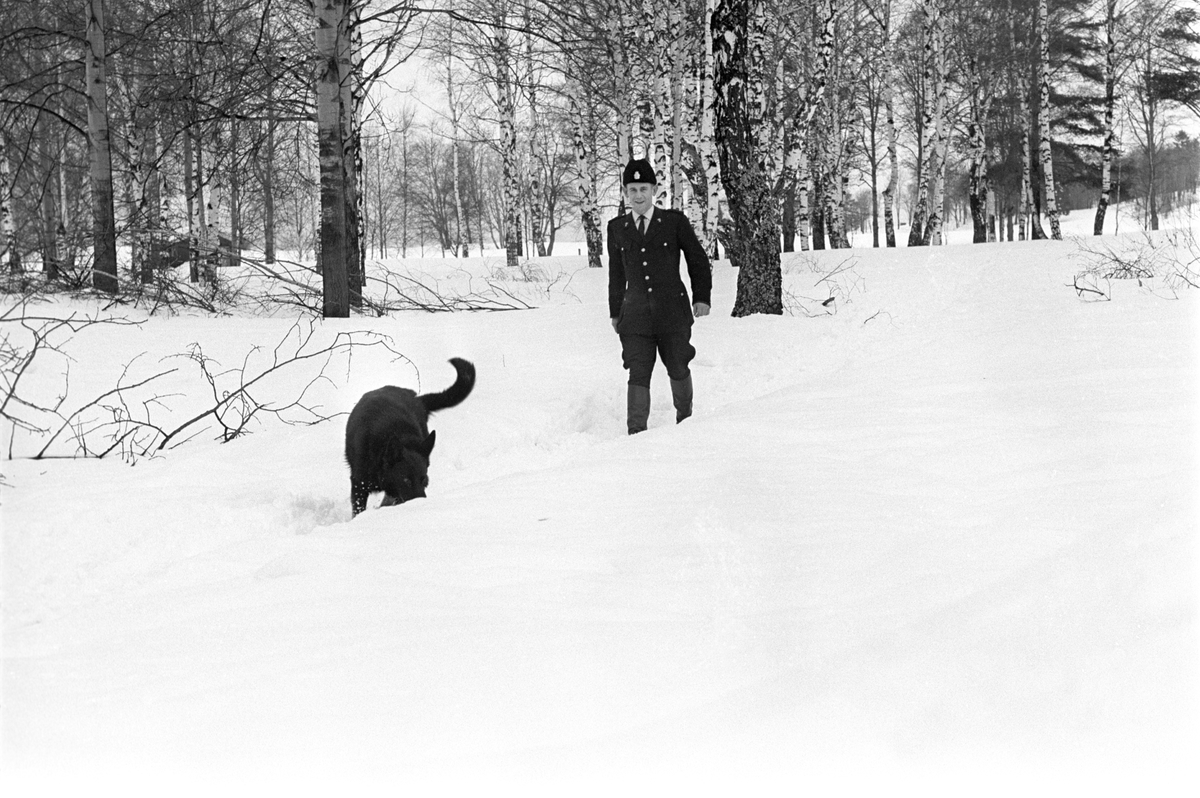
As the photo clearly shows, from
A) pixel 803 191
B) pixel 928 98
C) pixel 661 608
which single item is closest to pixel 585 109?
pixel 803 191

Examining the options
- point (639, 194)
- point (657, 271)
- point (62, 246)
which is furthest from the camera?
point (62, 246)

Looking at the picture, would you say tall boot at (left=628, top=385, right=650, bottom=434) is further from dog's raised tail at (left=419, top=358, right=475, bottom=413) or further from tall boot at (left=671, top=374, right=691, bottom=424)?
dog's raised tail at (left=419, top=358, right=475, bottom=413)

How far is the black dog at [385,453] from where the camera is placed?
4.58 metres

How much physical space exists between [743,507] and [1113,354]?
4.10 metres

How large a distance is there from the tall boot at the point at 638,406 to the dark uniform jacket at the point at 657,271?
0.41m

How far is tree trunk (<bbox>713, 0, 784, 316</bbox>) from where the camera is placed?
9914 millimetres

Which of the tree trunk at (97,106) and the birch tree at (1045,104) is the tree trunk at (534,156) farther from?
the birch tree at (1045,104)

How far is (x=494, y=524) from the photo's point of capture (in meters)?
3.50

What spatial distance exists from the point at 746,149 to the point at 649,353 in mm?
5008

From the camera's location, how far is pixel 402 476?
15.1 feet

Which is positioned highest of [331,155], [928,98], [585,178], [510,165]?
[928,98]

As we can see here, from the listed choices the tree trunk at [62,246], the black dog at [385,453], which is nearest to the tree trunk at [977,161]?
the tree trunk at [62,246]

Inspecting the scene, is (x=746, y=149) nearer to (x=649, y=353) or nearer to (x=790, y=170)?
(x=649, y=353)

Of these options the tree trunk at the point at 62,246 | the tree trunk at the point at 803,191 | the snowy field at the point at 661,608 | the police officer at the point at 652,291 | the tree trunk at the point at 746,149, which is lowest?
the snowy field at the point at 661,608
